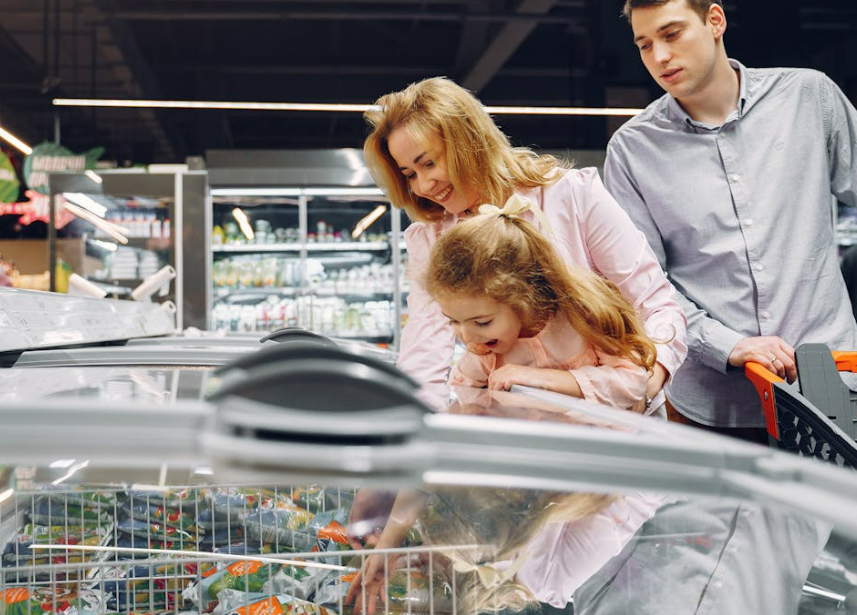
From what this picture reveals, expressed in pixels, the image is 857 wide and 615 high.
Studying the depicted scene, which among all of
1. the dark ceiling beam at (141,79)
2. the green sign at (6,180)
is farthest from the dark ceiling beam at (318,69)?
the green sign at (6,180)

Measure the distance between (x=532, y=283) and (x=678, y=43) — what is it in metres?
0.86

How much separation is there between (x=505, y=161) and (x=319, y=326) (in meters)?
4.89

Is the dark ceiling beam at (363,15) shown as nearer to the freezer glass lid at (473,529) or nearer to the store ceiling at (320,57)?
the store ceiling at (320,57)

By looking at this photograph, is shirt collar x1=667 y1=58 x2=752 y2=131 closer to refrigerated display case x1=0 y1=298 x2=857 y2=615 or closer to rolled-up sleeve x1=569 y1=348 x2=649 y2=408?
rolled-up sleeve x1=569 y1=348 x2=649 y2=408

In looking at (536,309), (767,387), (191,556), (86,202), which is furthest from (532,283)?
(86,202)

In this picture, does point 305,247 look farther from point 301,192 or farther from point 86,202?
point 86,202

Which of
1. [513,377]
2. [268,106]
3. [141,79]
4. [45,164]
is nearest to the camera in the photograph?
[513,377]

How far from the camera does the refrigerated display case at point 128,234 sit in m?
5.99

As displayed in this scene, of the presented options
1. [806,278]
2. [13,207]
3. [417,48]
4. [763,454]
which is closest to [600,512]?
[763,454]

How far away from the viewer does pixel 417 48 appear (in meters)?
9.67

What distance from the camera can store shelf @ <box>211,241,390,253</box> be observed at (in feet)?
20.2

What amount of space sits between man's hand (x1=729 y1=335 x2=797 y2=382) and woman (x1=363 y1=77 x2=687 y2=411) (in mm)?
283

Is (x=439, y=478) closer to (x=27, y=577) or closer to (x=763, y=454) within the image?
(x=763, y=454)

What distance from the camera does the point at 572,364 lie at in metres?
1.34
